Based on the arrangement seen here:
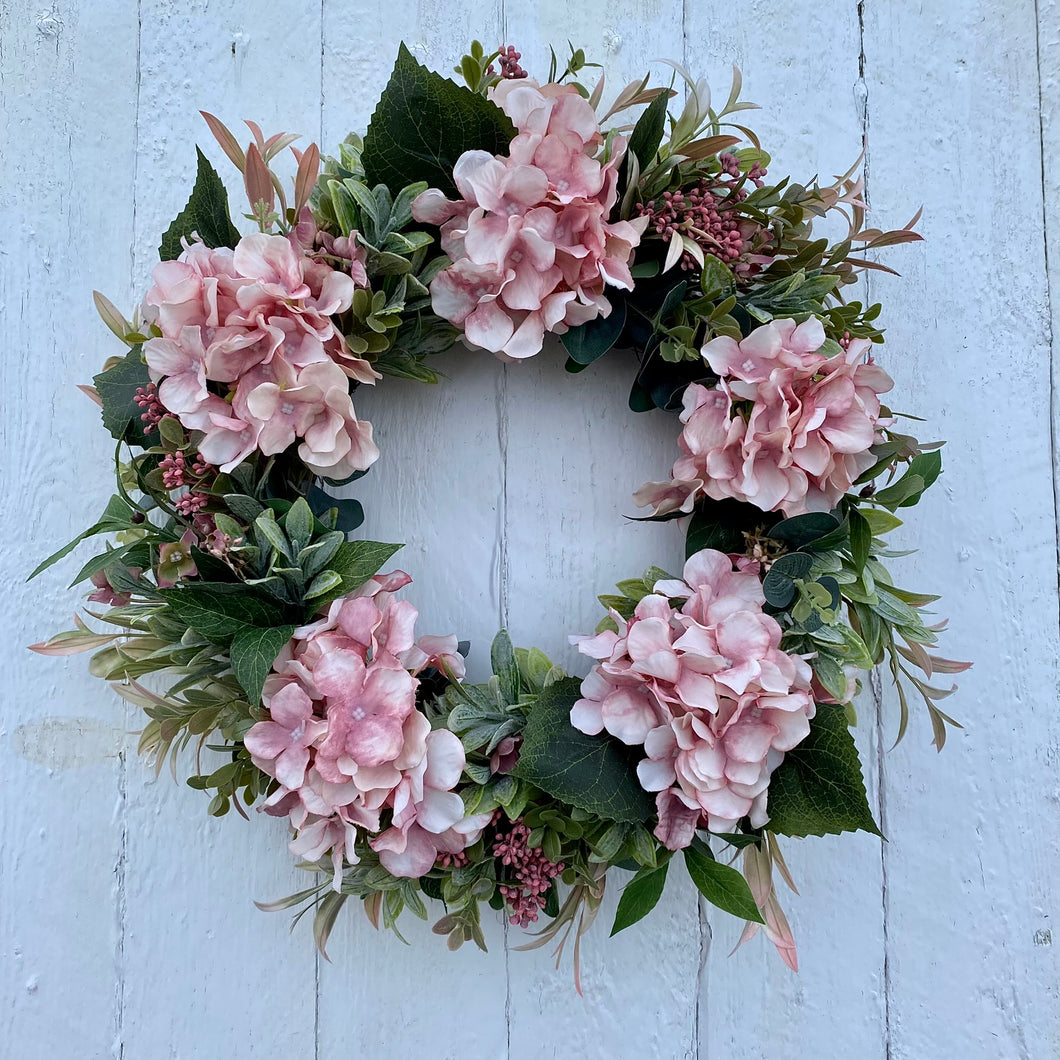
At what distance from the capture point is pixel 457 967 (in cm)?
85

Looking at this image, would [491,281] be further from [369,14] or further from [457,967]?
[457,967]

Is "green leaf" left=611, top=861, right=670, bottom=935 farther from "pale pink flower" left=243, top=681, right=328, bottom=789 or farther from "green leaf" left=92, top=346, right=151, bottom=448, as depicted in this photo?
"green leaf" left=92, top=346, right=151, bottom=448

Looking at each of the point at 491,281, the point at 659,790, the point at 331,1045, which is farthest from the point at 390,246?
the point at 331,1045

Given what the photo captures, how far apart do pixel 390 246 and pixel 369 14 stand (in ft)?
1.15

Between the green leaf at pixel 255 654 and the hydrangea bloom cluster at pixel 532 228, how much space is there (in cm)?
31

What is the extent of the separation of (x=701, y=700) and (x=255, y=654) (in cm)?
36

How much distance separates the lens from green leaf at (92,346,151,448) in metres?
0.73

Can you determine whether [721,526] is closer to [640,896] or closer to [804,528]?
[804,528]

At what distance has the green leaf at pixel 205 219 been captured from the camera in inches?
28.1

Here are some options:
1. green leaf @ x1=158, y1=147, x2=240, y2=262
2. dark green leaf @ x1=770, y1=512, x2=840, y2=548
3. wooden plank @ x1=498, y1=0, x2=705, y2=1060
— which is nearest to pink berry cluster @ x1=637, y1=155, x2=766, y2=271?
wooden plank @ x1=498, y1=0, x2=705, y2=1060

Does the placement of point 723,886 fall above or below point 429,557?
below

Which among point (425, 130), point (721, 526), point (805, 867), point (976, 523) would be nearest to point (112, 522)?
point (425, 130)

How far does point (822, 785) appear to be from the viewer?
0.69 m

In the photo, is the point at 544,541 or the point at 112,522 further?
the point at 544,541
